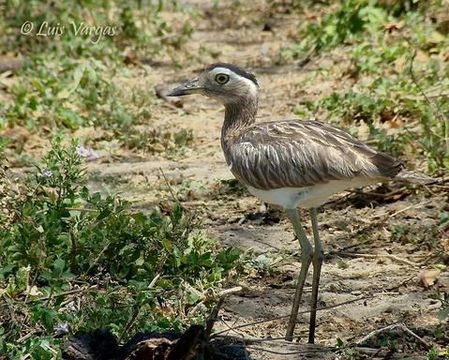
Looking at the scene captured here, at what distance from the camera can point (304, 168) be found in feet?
18.3

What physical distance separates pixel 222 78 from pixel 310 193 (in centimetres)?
97

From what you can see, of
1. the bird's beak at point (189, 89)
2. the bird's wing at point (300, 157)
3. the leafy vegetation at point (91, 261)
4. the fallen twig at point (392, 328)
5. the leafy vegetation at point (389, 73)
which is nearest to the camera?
the fallen twig at point (392, 328)

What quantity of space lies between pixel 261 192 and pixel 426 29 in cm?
432

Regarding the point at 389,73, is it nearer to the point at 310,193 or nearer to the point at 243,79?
the point at 243,79

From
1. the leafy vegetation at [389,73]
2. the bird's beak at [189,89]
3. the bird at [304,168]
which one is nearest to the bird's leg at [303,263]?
the bird at [304,168]

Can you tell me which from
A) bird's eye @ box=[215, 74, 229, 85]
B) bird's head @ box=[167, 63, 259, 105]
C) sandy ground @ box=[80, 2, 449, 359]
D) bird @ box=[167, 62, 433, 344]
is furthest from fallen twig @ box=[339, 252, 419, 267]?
bird's eye @ box=[215, 74, 229, 85]

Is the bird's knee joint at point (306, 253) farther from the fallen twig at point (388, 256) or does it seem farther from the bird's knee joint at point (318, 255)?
the fallen twig at point (388, 256)

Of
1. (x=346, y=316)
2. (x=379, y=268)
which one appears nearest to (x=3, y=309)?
(x=346, y=316)

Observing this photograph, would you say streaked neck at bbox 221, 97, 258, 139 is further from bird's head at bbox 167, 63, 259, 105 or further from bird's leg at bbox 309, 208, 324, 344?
bird's leg at bbox 309, 208, 324, 344

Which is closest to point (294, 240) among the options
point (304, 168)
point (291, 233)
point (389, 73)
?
point (291, 233)

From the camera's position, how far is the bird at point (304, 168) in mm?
5484

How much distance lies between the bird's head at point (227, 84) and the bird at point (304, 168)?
0.18 meters

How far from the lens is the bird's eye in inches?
246

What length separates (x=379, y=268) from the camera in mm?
6414
